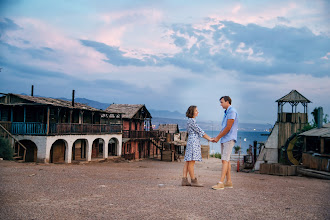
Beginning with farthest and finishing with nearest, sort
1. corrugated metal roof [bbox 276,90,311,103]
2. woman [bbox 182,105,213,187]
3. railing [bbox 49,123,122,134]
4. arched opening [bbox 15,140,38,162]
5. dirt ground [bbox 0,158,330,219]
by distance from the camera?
corrugated metal roof [bbox 276,90,311,103], arched opening [bbox 15,140,38,162], railing [bbox 49,123,122,134], woman [bbox 182,105,213,187], dirt ground [bbox 0,158,330,219]

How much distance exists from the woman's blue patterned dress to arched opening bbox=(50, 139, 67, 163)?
1908 cm

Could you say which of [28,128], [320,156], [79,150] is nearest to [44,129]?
[28,128]

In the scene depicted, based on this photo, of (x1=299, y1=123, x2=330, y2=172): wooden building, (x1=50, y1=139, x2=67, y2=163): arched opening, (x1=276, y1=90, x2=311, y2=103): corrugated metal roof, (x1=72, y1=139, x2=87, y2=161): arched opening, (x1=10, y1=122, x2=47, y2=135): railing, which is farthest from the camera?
(x1=72, y1=139, x2=87, y2=161): arched opening

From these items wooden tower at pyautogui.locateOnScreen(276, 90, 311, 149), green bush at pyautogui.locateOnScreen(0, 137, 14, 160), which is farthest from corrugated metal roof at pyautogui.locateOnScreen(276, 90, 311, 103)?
green bush at pyautogui.locateOnScreen(0, 137, 14, 160)

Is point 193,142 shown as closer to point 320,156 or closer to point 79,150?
point 320,156

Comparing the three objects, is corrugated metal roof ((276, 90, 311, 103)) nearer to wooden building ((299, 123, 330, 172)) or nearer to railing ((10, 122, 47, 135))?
wooden building ((299, 123, 330, 172))

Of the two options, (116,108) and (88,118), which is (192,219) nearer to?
(88,118)

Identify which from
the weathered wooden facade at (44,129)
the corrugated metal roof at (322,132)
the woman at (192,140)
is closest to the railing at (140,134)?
the weathered wooden facade at (44,129)

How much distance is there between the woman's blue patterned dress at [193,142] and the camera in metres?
8.06

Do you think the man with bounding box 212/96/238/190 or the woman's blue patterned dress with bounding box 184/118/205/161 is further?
the woman's blue patterned dress with bounding box 184/118/205/161

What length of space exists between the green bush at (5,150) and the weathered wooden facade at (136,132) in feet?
52.0

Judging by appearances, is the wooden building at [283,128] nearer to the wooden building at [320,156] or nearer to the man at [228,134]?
the wooden building at [320,156]

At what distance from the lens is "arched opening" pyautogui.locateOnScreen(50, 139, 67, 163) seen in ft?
79.3

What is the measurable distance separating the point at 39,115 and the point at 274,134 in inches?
822
